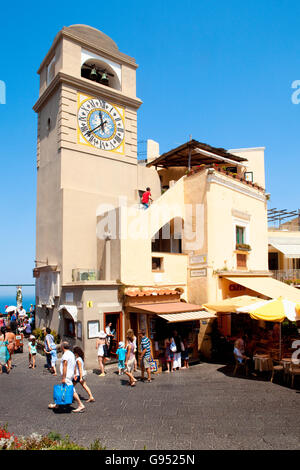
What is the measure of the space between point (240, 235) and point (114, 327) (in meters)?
8.40

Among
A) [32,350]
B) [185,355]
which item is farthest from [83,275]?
[185,355]

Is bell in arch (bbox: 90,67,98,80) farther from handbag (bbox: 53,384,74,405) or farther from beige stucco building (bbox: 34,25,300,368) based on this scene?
handbag (bbox: 53,384,74,405)

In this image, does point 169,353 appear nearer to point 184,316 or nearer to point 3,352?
point 184,316

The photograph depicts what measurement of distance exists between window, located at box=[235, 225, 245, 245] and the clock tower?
575 cm

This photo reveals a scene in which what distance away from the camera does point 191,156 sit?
22.9 m

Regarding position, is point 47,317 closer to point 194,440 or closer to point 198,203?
point 198,203

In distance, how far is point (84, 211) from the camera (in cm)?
1759

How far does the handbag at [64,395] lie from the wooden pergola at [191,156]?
14.4m

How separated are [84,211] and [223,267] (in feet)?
23.6

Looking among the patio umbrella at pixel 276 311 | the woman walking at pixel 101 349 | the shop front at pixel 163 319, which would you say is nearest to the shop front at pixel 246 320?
the patio umbrella at pixel 276 311

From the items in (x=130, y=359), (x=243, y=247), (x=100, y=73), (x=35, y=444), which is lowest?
(x=130, y=359)

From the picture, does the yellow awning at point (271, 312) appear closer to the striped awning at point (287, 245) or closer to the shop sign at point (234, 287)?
the shop sign at point (234, 287)

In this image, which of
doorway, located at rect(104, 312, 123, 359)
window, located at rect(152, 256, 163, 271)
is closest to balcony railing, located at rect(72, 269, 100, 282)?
doorway, located at rect(104, 312, 123, 359)
